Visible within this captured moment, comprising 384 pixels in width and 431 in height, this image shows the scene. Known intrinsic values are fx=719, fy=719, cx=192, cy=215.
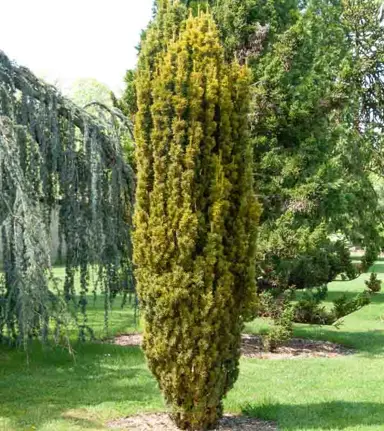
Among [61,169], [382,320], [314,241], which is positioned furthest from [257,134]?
[382,320]

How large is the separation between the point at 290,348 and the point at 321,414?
198 inches

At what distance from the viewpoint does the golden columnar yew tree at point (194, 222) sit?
622 centimetres

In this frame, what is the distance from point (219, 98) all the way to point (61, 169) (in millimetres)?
2785

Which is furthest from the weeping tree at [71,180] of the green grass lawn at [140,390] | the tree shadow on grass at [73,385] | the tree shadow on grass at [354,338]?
the tree shadow on grass at [354,338]

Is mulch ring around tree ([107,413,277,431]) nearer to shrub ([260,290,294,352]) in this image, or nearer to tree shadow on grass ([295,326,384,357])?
shrub ([260,290,294,352])

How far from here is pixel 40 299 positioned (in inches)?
247

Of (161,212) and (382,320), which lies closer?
(161,212)

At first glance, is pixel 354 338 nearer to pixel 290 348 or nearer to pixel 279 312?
pixel 290 348

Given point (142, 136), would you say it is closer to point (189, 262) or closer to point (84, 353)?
point (189, 262)

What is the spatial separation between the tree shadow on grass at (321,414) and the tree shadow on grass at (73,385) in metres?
1.14

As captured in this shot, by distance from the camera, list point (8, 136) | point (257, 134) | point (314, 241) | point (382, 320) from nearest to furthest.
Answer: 1. point (8, 136)
2. point (314, 241)
3. point (257, 134)
4. point (382, 320)

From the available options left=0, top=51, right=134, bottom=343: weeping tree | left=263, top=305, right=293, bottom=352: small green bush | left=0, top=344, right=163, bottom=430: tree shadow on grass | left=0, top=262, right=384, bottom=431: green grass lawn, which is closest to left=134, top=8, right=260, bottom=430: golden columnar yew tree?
left=0, top=262, right=384, bottom=431: green grass lawn

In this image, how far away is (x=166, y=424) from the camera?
22.1 feet

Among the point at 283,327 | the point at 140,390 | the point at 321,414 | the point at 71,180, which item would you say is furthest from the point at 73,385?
the point at 283,327
